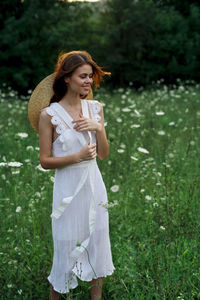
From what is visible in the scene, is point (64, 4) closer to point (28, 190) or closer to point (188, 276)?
point (28, 190)

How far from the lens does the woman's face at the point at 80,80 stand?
6.67 ft

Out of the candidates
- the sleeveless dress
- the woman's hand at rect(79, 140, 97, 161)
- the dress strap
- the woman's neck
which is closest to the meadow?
the sleeveless dress

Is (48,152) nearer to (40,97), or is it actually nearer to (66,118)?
(66,118)

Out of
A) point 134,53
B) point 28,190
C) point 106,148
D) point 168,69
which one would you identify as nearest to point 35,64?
point 134,53

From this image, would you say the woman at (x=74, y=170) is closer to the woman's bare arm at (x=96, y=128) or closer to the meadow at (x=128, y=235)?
the woman's bare arm at (x=96, y=128)

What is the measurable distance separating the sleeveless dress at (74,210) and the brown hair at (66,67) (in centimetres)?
10

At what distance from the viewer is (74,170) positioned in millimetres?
2072

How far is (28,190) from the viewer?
10.9 ft

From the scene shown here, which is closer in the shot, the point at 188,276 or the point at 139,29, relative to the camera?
the point at 188,276

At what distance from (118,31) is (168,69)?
2814mm

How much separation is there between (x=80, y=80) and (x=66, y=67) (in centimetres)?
10

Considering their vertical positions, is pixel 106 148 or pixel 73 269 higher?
pixel 106 148

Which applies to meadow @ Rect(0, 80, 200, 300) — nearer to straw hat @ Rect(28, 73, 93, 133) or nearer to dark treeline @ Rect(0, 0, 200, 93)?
straw hat @ Rect(28, 73, 93, 133)

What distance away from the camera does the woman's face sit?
2.03m
